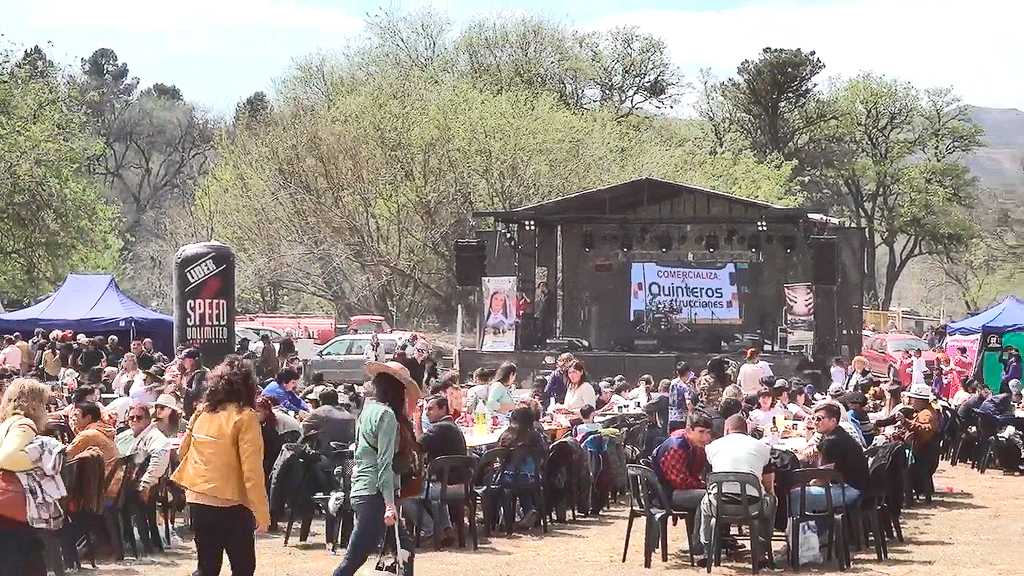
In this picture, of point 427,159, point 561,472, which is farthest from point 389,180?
point 561,472

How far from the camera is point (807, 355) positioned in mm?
29781

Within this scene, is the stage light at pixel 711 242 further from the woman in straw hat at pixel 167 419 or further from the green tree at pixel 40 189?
the woman in straw hat at pixel 167 419

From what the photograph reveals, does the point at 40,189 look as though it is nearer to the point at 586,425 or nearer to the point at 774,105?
the point at 586,425

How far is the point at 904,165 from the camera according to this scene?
6412 cm

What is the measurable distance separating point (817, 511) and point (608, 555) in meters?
1.73

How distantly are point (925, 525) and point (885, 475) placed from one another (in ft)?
5.80

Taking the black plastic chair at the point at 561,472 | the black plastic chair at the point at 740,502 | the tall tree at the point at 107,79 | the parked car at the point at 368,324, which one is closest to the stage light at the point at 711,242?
the parked car at the point at 368,324

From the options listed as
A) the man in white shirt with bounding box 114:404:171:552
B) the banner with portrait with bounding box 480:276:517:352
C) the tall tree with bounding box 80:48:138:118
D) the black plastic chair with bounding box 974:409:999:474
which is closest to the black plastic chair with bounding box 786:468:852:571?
the man in white shirt with bounding box 114:404:171:552

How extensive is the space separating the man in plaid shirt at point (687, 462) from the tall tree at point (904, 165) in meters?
52.9

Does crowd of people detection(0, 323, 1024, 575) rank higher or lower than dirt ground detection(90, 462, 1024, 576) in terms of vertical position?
higher

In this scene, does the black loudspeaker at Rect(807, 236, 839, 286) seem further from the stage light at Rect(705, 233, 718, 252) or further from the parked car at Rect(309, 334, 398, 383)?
the parked car at Rect(309, 334, 398, 383)

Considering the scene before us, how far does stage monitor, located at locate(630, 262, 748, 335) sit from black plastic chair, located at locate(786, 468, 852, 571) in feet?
68.3

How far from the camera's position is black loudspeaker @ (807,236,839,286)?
97.8 ft

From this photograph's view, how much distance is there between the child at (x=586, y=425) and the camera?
14039 mm
